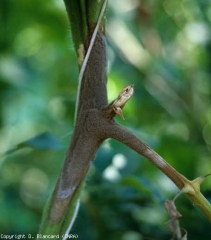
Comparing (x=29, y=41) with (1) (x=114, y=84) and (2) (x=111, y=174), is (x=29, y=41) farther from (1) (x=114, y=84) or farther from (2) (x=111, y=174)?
(2) (x=111, y=174)

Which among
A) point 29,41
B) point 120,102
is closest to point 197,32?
point 29,41

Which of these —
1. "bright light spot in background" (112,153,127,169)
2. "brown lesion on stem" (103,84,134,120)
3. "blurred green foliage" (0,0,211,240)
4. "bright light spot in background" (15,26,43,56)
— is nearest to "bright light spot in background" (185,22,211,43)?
"blurred green foliage" (0,0,211,240)

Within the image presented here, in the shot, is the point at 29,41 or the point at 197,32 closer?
the point at 197,32

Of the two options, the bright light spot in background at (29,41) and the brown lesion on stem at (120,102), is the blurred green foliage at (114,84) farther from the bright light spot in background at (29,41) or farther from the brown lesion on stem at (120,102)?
the brown lesion on stem at (120,102)

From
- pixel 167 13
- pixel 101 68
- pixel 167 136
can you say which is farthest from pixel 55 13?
pixel 101 68

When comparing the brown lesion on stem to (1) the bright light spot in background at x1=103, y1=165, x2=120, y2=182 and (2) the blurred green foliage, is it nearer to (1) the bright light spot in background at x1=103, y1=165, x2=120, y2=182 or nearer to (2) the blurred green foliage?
(1) the bright light spot in background at x1=103, y1=165, x2=120, y2=182

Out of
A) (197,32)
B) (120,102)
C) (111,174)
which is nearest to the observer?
(120,102)

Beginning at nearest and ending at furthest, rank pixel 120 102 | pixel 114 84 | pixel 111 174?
pixel 120 102, pixel 111 174, pixel 114 84

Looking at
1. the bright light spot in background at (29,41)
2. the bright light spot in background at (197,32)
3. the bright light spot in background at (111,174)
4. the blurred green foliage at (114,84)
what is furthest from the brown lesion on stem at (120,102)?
the bright light spot in background at (29,41)
